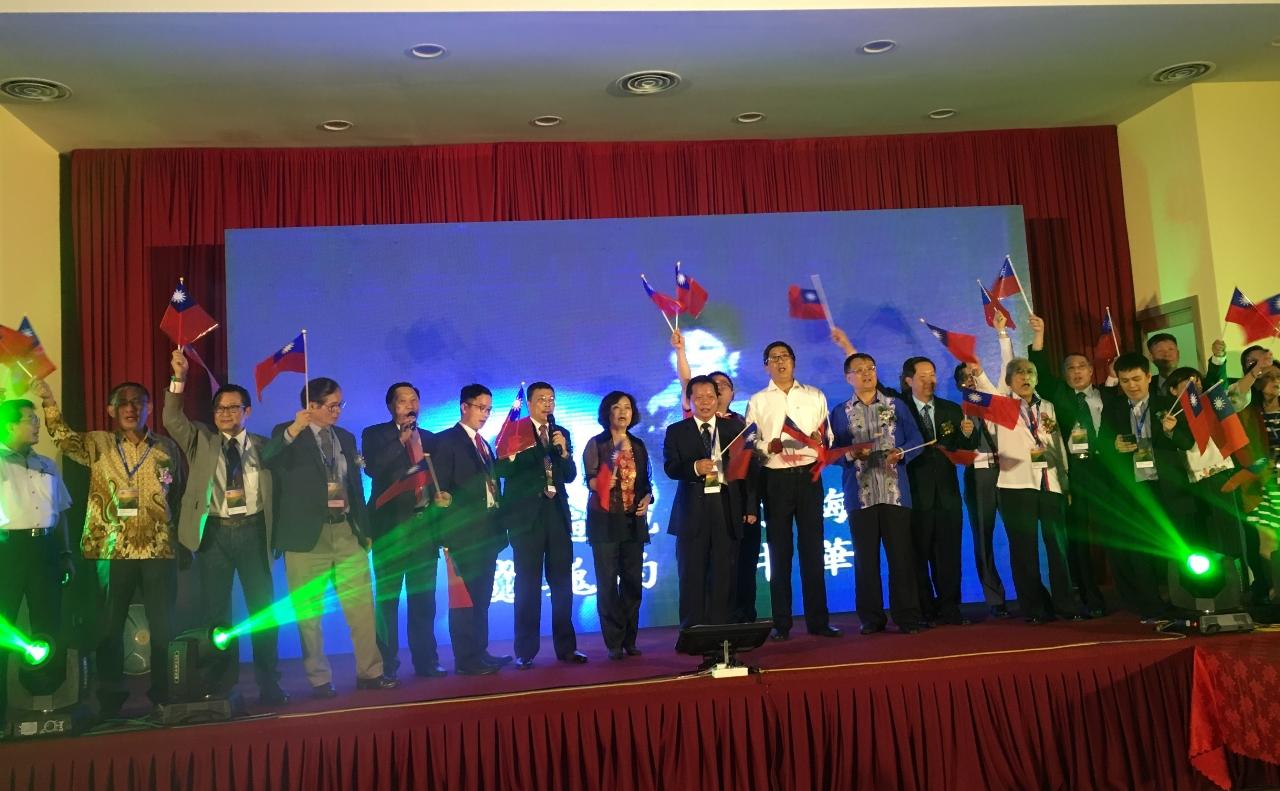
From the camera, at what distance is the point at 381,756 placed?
392 centimetres

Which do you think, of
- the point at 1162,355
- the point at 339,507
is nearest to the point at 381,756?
the point at 339,507

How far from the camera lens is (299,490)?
4406 mm

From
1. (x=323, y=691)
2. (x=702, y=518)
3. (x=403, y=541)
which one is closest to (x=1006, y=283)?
(x=702, y=518)

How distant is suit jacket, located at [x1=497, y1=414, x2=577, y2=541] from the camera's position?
493 cm

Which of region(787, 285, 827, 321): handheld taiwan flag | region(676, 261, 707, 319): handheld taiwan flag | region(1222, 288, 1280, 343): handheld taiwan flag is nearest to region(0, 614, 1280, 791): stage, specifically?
region(1222, 288, 1280, 343): handheld taiwan flag

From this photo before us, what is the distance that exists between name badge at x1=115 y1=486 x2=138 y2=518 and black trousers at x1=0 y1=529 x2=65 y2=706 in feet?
1.05

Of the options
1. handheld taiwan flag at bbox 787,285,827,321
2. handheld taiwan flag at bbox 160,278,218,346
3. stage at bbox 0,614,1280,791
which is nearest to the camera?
stage at bbox 0,614,1280,791

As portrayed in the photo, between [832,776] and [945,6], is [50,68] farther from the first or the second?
[832,776]

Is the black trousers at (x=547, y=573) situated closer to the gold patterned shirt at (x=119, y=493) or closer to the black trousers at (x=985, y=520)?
the gold patterned shirt at (x=119, y=493)

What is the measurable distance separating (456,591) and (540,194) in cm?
283

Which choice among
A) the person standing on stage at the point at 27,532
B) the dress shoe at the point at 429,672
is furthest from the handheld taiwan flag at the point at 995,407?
the person standing on stage at the point at 27,532

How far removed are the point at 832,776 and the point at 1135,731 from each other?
4.18 ft

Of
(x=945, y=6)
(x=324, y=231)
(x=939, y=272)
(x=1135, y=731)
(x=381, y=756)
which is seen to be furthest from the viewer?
(x=939, y=272)

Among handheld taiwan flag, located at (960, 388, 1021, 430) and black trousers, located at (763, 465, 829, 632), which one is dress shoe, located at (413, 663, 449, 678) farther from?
handheld taiwan flag, located at (960, 388, 1021, 430)
